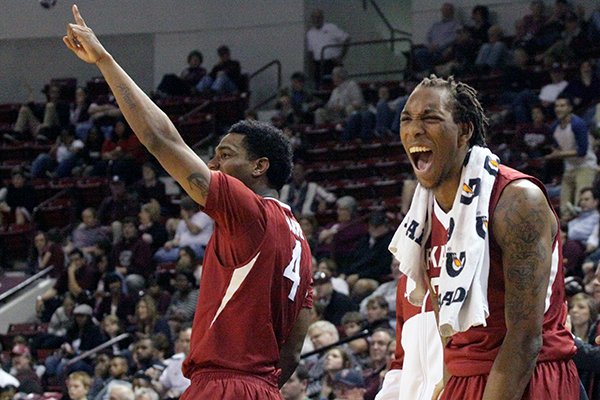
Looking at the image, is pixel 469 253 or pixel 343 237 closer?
pixel 469 253

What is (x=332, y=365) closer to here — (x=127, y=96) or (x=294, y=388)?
(x=294, y=388)

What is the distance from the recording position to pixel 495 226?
3.67 m

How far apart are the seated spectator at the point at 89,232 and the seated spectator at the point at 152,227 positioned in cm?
72

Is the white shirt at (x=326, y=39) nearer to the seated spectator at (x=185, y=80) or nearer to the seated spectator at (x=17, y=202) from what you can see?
the seated spectator at (x=185, y=80)

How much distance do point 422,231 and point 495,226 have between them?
0.38 metres

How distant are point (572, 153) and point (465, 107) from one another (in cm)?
920

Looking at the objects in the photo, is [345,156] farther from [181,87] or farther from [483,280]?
[483,280]

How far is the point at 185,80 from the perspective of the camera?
19375 millimetres

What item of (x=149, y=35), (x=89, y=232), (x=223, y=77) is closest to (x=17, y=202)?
(x=89, y=232)

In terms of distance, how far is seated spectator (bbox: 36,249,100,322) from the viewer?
48.0 ft

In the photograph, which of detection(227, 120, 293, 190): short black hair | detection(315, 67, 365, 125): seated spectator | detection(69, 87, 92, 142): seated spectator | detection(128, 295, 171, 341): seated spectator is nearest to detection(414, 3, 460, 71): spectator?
detection(315, 67, 365, 125): seated spectator

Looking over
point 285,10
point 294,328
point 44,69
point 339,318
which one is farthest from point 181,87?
point 294,328

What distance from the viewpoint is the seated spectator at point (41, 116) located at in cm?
1948

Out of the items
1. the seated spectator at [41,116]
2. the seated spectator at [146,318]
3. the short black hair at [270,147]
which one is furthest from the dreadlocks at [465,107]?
the seated spectator at [41,116]
